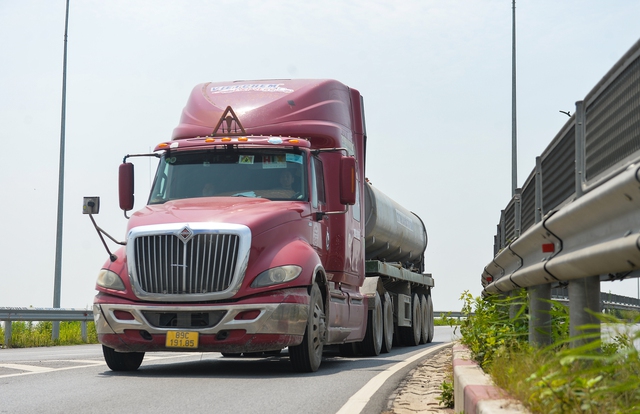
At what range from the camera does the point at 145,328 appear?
9844 millimetres

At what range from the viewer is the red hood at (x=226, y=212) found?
394 inches

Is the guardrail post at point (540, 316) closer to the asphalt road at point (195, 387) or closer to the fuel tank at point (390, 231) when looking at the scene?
the asphalt road at point (195, 387)

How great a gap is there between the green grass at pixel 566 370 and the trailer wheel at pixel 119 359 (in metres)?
4.77

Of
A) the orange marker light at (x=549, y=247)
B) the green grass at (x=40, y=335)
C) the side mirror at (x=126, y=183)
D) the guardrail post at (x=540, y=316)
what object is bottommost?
the green grass at (x=40, y=335)

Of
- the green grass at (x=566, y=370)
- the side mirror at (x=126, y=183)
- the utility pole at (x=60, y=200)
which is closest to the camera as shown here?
the green grass at (x=566, y=370)

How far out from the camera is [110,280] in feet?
33.3

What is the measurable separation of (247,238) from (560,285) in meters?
3.95

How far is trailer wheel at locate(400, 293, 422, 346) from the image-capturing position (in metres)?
19.7

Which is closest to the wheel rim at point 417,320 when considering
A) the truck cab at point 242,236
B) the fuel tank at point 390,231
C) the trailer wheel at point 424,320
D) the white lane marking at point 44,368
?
the trailer wheel at point 424,320

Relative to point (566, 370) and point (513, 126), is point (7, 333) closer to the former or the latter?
point (566, 370)

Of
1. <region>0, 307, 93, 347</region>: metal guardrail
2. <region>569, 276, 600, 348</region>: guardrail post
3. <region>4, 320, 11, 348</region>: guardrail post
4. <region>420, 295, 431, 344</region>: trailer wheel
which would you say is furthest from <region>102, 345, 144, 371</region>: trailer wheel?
<region>420, 295, 431, 344</region>: trailer wheel

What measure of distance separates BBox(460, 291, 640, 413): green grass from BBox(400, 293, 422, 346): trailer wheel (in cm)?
1256

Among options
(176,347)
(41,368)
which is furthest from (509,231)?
(41,368)

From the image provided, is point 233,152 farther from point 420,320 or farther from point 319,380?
point 420,320
